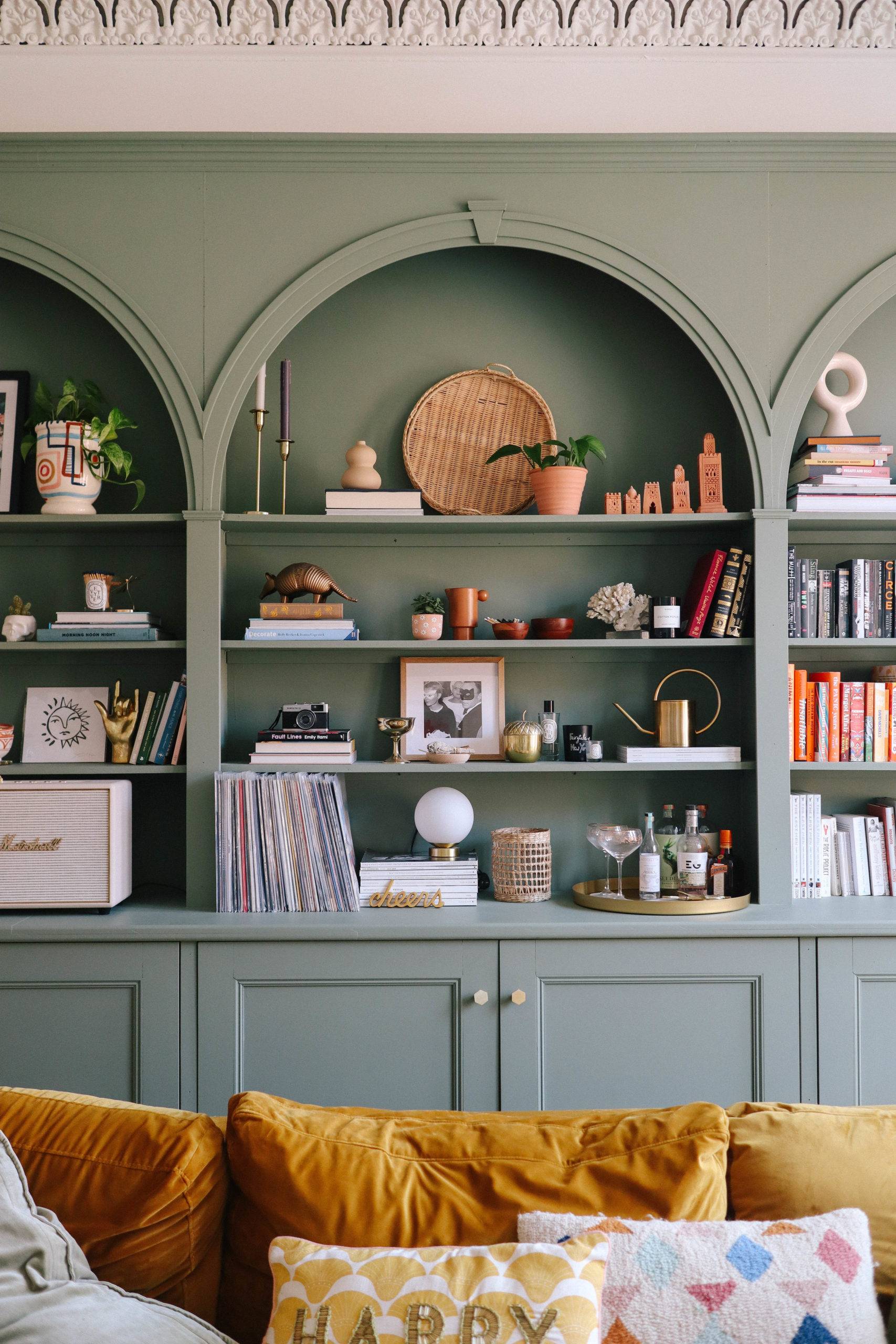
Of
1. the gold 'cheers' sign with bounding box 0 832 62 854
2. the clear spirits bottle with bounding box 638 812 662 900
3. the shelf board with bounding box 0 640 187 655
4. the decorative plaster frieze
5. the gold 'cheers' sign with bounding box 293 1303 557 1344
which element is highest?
the decorative plaster frieze

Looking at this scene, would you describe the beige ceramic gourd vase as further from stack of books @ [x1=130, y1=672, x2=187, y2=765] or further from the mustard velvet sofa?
the mustard velvet sofa

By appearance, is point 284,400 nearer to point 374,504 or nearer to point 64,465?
point 374,504

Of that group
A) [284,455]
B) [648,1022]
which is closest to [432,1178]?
[648,1022]

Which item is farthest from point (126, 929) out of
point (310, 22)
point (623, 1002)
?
point (310, 22)

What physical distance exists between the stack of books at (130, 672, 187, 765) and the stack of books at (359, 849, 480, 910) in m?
0.63

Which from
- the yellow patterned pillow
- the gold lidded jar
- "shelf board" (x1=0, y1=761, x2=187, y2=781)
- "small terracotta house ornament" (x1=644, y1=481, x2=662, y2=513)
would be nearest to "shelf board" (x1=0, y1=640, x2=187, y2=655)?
"shelf board" (x1=0, y1=761, x2=187, y2=781)

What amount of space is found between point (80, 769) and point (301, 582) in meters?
0.82

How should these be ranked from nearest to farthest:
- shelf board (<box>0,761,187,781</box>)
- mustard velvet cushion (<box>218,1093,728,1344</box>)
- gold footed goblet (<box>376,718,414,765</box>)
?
1. mustard velvet cushion (<box>218,1093,728,1344</box>)
2. shelf board (<box>0,761,187,781</box>)
3. gold footed goblet (<box>376,718,414,765</box>)

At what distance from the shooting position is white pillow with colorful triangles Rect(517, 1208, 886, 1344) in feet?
3.73

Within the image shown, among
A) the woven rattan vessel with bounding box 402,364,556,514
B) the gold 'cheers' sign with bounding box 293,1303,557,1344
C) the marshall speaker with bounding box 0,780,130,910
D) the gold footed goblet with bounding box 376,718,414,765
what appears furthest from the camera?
the woven rattan vessel with bounding box 402,364,556,514

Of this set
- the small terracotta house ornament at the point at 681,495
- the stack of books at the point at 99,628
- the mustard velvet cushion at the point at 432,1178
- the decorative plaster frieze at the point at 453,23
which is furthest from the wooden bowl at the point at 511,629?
the mustard velvet cushion at the point at 432,1178

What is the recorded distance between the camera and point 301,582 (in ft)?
9.30

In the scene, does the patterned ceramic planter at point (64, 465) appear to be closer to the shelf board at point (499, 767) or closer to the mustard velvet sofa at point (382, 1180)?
the shelf board at point (499, 767)

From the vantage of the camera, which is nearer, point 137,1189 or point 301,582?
point 137,1189
